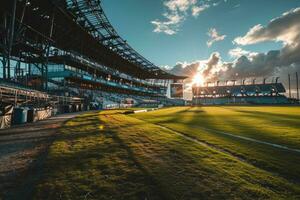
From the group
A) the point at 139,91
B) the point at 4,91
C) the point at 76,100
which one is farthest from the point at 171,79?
the point at 4,91

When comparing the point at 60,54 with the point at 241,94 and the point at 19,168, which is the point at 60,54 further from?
the point at 241,94

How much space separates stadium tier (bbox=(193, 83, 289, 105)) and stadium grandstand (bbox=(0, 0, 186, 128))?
1737 inches

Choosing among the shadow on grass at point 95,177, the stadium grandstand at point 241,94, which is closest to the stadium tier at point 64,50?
the shadow on grass at point 95,177

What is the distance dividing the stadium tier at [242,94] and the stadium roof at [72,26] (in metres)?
65.5

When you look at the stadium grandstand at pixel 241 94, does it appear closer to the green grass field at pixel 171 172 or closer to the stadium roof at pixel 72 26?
the stadium roof at pixel 72 26

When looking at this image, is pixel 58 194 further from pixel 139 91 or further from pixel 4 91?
pixel 139 91

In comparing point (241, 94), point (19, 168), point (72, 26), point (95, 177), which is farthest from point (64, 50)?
point (241, 94)

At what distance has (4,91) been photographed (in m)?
15.3

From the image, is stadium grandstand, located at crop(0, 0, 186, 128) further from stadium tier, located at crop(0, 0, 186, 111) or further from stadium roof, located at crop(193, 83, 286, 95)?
stadium roof, located at crop(193, 83, 286, 95)

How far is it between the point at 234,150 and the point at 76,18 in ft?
118

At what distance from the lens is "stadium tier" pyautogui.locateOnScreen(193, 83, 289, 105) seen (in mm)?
93938

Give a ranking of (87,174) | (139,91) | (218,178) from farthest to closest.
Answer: (139,91), (87,174), (218,178)

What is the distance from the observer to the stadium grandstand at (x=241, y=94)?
308ft

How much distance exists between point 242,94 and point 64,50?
95.4m
